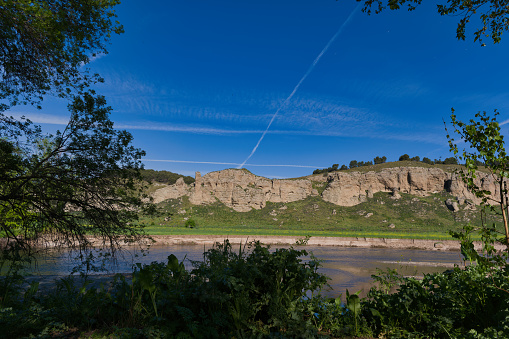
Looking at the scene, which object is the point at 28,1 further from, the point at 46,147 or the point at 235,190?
the point at 235,190

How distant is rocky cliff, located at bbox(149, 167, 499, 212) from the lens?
270 ft

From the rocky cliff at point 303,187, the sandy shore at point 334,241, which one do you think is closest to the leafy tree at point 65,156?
the sandy shore at point 334,241

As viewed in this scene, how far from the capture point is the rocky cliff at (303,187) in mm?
82250


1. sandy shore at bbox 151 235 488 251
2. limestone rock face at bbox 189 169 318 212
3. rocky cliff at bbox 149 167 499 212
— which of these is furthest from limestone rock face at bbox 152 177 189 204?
sandy shore at bbox 151 235 488 251

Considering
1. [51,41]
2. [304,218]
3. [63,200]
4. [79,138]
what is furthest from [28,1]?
[304,218]

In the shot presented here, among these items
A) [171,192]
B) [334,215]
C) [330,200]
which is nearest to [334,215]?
[334,215]

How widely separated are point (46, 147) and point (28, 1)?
374 centimetres

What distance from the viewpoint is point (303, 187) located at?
288ft

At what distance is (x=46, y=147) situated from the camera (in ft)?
25.5

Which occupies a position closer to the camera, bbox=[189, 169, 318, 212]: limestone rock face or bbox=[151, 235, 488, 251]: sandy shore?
bbox=[151, 235, 488, 251]: sandy shore

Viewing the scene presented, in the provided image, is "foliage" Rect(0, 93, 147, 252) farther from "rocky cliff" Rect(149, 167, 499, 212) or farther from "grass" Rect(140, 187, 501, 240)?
"rocky cliff" Rect(149, 167, 499, 212)

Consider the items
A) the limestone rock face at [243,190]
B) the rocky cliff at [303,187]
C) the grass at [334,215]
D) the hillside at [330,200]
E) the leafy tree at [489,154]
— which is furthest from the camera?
the limestone rock face at [243,190]

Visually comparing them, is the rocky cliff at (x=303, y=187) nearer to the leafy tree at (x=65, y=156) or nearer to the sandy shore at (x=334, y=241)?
the sandy shore at (x=334, y=241)

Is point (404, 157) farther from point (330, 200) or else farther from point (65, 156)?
point (65, 156)
